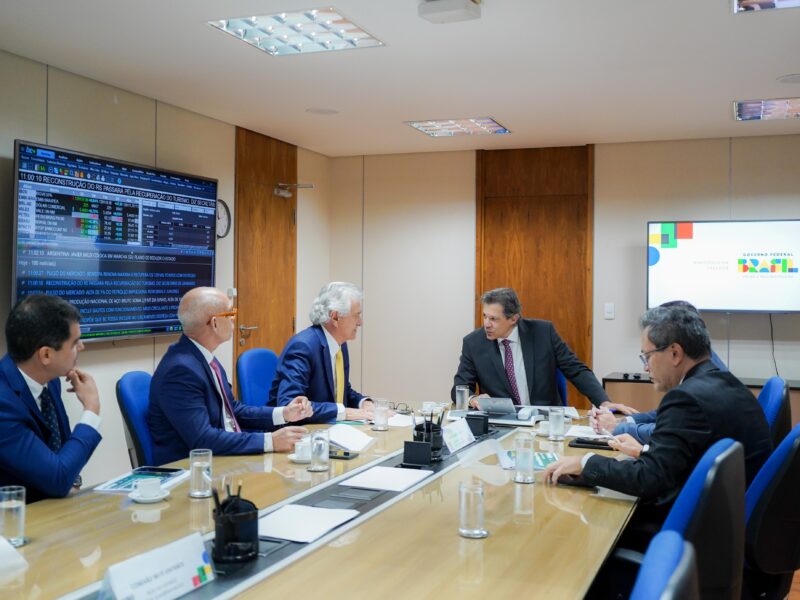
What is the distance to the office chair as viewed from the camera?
231 centimetres

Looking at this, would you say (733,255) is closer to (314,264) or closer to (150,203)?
(314,264)

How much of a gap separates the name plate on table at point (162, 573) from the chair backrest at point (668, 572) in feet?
3.11

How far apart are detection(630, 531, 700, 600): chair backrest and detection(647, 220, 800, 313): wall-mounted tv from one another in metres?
5.27

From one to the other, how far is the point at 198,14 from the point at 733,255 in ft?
14.4

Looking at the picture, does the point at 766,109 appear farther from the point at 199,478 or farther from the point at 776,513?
the point at 199,478

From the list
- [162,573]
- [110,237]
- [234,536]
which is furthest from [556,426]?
[110,237]

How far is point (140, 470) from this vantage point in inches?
103

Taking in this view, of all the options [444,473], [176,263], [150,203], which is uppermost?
[150,203]

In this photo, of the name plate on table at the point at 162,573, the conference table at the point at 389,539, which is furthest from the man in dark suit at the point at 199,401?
the name plate on table at the point at 162,573

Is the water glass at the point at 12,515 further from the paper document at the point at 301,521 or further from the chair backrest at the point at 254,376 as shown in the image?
the chair backrest at the point at 254,376

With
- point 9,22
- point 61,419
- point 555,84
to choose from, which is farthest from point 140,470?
point 555,84

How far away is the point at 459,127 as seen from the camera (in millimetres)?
6188

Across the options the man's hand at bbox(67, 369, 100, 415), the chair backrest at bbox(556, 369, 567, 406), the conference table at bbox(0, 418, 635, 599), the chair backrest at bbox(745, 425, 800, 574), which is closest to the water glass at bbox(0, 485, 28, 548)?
the conference table at bbox(0, 418, 635, 599)

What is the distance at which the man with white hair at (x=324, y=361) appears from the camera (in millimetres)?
3711
